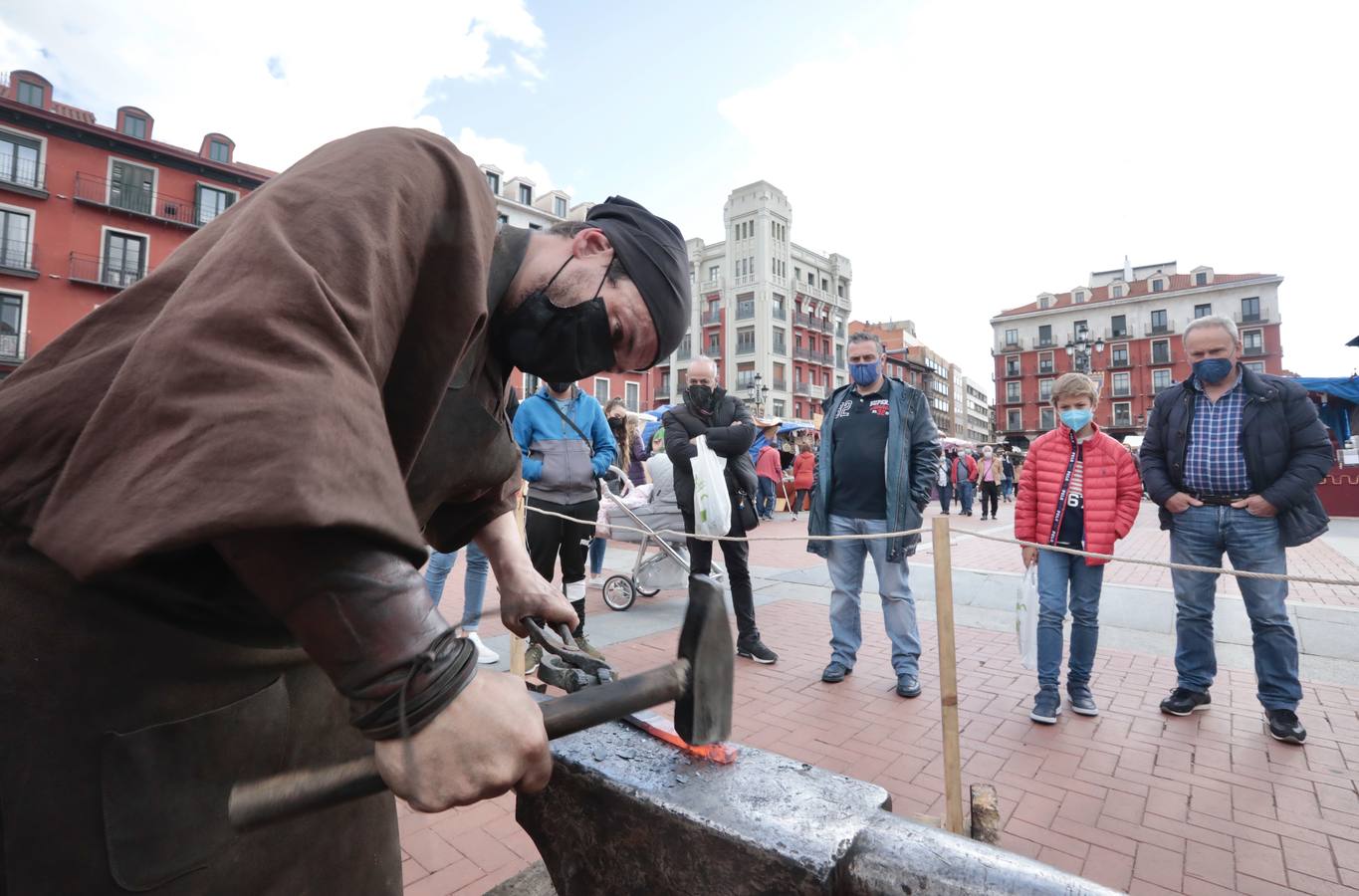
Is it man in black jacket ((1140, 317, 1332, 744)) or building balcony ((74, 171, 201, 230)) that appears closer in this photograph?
man in black jacket ((1140, 317, 1332, 744))

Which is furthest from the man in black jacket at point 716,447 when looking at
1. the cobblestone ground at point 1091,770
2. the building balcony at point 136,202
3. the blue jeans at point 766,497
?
the building balcony at point 136,202

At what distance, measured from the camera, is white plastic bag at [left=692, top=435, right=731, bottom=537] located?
4730 millimetres

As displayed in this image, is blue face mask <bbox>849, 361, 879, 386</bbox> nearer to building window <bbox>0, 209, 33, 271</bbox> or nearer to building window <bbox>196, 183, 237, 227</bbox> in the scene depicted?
building window <bbox>0, 209, 33, 271</bbox>

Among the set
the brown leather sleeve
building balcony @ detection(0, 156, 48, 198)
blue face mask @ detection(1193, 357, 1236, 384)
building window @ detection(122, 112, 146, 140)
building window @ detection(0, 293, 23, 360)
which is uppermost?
building window @ detection(122, 112, 146, 140)

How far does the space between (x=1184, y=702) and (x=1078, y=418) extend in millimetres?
1718

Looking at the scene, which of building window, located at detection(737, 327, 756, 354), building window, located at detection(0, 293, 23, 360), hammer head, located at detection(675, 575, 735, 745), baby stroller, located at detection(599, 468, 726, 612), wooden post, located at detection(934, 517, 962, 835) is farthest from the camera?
building window, located at detection(737, 327, 756, 354)

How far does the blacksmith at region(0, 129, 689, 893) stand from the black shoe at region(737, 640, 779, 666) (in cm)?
376

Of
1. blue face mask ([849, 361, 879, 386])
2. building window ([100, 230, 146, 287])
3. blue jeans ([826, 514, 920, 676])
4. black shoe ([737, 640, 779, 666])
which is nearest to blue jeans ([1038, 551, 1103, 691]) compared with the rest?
blue jeans ([826, 514, 920, 676])

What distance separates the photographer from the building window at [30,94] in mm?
24750

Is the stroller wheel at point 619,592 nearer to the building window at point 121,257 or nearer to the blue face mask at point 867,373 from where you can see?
the blue face mask at point 867,373

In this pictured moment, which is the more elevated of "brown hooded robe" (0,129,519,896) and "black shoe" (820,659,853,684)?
"brown hooded robe" (0,129,519,896)

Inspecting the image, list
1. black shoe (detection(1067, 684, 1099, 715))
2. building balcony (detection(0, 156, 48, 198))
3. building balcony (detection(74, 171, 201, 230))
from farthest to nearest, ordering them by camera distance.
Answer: building balcony (detection(74, 171, 201, 230)) → building balcony (detection(0, 156, 48, 198)) → black shoe (detection(1067, 684, 1099, 715))

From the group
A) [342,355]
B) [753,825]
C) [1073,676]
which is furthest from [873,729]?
[342,355]

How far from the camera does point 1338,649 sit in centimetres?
489
